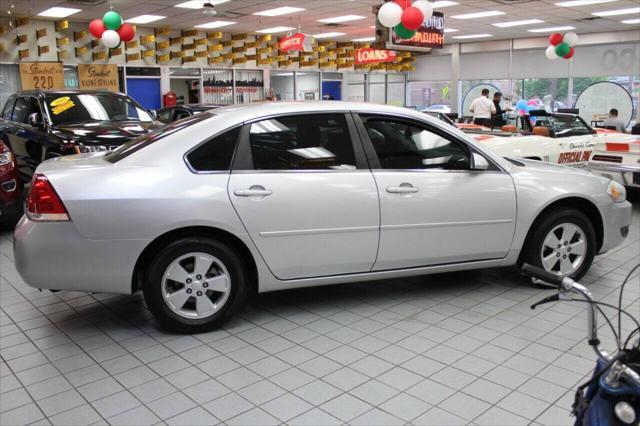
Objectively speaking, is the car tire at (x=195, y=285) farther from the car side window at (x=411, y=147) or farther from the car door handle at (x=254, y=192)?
the car side window at (x=411, y=147)

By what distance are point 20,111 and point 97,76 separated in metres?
7.28

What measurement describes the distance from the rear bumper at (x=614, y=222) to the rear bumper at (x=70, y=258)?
3.60 metres

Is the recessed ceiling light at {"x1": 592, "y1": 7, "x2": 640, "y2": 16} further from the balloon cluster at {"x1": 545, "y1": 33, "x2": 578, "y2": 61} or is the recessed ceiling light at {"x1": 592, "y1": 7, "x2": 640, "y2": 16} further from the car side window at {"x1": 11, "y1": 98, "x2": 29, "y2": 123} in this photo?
the car side window at {"x1": 11, "y1": 98, "x2": 29, "y2": 123}

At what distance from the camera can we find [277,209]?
3688 millimetres

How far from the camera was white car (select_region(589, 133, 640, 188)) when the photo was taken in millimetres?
7589

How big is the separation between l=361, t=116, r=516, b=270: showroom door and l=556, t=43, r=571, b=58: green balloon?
494 inches

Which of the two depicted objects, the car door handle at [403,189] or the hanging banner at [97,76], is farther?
the hanging banner at [97,76]

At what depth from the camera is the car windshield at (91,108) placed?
776 centimetres

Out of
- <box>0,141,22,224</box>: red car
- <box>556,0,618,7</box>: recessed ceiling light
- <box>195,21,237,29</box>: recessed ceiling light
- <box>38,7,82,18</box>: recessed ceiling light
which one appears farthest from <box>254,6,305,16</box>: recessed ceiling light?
<box>0,141,22,224</box>: red car

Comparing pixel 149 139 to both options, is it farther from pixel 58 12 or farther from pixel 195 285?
pixel 58 12

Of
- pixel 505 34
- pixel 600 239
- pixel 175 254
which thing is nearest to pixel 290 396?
pixel 175 254

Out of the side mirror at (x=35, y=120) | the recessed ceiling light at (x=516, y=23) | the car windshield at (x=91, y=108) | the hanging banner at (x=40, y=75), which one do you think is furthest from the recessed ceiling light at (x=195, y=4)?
the recessed ceiling light at (x=516, y=23)

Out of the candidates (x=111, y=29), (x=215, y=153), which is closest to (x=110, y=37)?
(x=111, y=29)

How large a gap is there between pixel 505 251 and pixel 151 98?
14.1 meters
